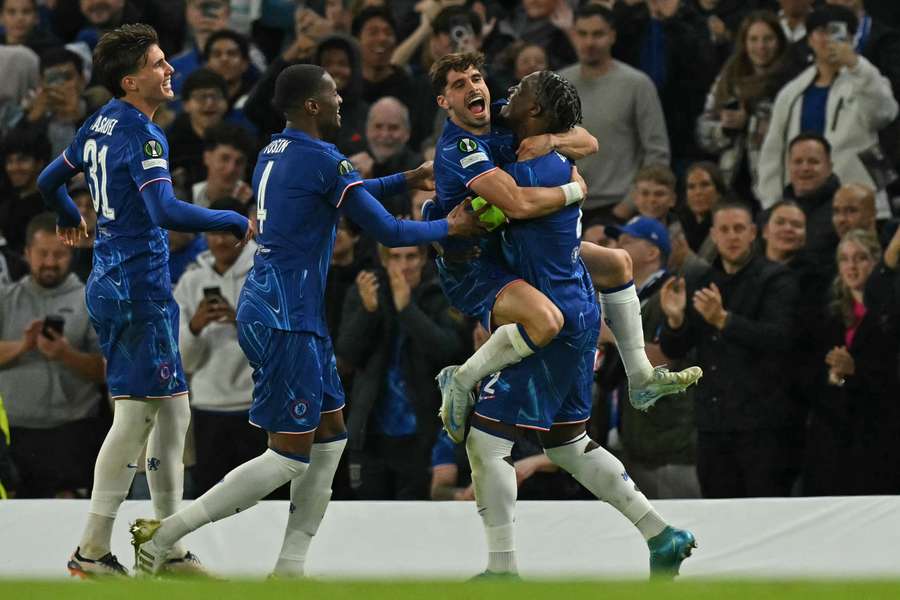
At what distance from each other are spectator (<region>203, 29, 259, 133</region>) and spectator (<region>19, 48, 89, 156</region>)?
105cm

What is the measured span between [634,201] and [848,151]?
1534 mm

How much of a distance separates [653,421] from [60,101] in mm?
5570

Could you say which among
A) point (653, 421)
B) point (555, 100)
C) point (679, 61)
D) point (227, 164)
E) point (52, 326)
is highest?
point (555, 100)

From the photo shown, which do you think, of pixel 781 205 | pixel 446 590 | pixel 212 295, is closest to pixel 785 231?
pixel 781 205

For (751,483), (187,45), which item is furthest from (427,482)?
(187,45)

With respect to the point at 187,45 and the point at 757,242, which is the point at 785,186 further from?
the point at 187,45

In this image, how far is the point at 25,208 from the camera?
12.9 m

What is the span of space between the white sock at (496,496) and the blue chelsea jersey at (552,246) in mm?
642

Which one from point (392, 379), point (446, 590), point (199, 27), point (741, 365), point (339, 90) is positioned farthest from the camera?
point (199, 27)

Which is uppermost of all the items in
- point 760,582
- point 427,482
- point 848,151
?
point 848,151

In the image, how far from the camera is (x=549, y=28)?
1339cm

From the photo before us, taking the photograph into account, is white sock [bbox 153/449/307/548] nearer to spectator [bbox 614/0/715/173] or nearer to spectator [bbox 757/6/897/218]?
spectator [bbox 757/6/897/218]

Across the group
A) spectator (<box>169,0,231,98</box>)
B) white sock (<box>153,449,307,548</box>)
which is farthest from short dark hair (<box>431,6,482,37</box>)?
white sock (<box>153,449,307,548</box>)

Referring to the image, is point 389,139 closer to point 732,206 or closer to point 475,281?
point 732,206
